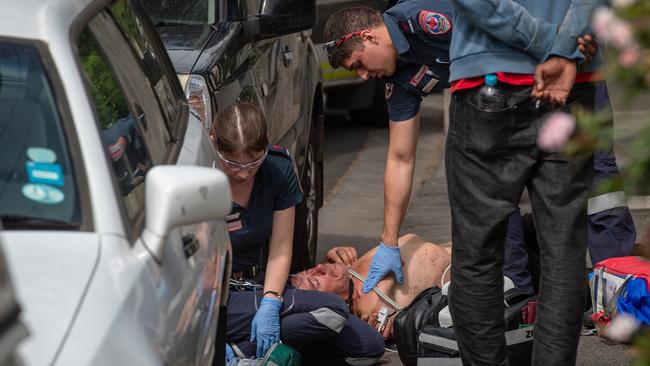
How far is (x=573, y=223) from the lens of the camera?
3756 mm

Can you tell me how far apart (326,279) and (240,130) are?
101cm

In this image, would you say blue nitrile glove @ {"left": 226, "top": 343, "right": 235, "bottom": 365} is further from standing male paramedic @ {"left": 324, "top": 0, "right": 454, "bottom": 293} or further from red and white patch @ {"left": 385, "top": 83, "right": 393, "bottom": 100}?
red and white patch @ {"left": 385, "top": 83, "right": 393, "bottom": 100}

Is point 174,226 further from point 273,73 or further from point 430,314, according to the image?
point 273,73

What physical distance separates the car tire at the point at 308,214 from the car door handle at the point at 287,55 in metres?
0.47

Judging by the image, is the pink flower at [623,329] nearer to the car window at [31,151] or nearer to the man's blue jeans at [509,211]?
the car window at [31,151]

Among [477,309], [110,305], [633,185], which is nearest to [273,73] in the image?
[477,309]

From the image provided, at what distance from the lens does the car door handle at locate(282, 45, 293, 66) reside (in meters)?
6.29

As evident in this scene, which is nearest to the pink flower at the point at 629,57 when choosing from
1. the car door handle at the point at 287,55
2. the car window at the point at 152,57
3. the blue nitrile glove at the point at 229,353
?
the car window at the point at 152,57

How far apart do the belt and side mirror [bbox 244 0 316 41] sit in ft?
3.96

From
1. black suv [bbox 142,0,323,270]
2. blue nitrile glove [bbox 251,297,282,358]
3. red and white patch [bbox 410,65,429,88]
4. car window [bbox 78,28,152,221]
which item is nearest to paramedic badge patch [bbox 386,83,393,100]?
red and white patch [bbox 410,65,429,88]

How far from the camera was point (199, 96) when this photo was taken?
5.11 meters

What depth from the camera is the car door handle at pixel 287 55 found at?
20.6 ft

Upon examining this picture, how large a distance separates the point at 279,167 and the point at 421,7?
0.83m

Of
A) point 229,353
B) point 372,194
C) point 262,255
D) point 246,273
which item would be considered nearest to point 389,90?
point 262,255
